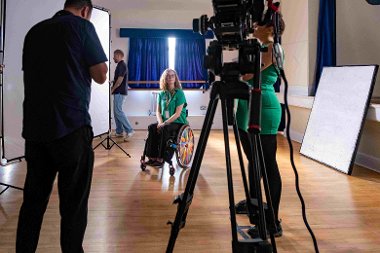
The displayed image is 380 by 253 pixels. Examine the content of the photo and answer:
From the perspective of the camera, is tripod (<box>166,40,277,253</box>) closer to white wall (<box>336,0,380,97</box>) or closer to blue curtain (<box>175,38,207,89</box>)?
white wall (<box>336,0,380,97</box>)

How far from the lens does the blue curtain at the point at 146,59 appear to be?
764cm

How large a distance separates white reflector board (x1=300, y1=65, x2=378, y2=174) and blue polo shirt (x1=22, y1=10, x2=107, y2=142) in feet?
10.0

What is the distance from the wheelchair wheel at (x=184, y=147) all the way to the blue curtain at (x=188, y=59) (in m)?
3.99

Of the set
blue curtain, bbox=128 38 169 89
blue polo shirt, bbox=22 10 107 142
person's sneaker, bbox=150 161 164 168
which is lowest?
person's sneaker, bbox=150 161 164 168

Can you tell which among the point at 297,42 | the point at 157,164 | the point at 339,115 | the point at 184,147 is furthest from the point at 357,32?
the point at 157,164

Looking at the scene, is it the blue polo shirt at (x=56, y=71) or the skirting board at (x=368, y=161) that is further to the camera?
the skirting board at (x=368, y=161)

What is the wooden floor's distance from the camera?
2.09 metres

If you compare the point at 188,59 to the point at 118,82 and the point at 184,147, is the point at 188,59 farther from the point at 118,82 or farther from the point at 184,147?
the point at 184,147

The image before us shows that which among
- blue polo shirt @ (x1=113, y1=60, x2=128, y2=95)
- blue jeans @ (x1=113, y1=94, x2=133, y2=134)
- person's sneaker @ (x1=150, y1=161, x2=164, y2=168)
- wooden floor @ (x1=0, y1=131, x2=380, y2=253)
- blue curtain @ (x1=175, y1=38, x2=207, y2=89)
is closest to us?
wooden floor @ (x1=0, y1=131, x2=380, y2=253)

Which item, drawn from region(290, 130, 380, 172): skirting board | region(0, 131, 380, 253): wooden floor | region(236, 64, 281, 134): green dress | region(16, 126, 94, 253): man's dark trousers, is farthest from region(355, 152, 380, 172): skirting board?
region(16, 126, 94, 253): man's dark trousers

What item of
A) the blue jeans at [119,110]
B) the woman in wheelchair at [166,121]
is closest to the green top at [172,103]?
the woman in wheelchair at [166,121]

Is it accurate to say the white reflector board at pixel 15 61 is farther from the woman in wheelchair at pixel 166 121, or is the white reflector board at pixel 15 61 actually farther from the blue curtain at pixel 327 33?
the blue curtain at pixel 327 33

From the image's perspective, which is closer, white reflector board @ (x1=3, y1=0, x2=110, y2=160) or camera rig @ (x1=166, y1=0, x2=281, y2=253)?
camera rig @ (x1=166, y1=0, x2=281, y2=253)

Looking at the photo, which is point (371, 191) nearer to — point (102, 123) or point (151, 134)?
point (151, 134)
